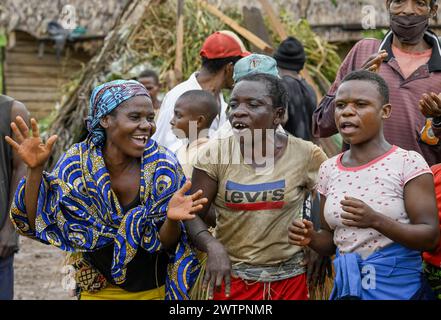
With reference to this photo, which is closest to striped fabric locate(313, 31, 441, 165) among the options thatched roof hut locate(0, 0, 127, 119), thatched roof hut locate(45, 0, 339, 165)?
thatched roof hut locate(45, 0, 339, 165)

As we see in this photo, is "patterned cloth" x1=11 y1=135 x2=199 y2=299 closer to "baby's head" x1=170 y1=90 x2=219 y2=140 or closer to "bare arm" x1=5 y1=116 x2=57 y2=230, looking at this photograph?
"bare arm" x1=5 y1=116 x2=57 y2=230

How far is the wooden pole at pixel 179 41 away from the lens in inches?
349

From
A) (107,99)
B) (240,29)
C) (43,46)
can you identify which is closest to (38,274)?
(240,29)

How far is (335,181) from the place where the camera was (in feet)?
12.1

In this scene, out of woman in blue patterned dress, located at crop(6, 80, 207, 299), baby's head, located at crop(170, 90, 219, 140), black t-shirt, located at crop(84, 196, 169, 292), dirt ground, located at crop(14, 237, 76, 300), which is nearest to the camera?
woman in blue patterned dress, located at crop(6, 80, 207, 299)

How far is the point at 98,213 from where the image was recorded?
12.7 ft

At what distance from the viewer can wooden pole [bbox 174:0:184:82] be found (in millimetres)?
8859

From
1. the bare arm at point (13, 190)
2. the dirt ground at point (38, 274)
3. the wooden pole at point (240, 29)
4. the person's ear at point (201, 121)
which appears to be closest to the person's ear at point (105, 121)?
the bare arm at point (13, 190)

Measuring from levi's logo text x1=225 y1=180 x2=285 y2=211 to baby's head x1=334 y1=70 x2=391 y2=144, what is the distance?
0.41m

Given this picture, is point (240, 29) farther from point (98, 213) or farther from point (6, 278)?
point (98, 213)

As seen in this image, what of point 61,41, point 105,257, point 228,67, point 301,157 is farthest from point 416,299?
point 61,41

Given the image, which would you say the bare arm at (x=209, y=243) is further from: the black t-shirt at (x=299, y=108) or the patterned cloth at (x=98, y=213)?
the black t-shirt at (x=299, y=108)

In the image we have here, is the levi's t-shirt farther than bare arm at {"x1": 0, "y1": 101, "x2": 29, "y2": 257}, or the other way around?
bare arm at {"x1": 0, "y1": 101, "x2": 29, "y2": 257}

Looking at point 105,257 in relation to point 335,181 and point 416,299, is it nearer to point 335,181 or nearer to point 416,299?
point 335,181
